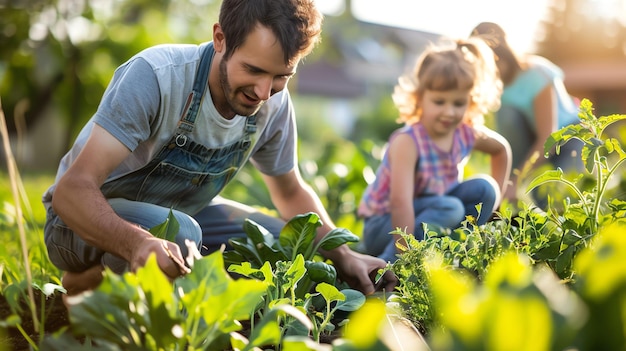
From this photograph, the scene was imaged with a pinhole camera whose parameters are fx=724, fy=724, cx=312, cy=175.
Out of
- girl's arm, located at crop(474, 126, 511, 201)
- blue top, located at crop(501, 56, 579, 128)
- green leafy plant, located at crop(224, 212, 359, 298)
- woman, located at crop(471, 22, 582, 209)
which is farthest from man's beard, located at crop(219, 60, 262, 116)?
blue top, located at crop(501, 56, 579, 128)

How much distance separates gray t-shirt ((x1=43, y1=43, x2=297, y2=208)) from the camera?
218 cm

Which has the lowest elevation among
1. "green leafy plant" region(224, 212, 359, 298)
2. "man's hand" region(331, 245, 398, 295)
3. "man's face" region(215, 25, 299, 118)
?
"man's hand" region(331, 245, 398, 295)

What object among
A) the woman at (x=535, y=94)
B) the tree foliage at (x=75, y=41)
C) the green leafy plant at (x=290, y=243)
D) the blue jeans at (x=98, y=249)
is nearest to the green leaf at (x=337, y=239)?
the green leafy plant at (x=290, y=243)

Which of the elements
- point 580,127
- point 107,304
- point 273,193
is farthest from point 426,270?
point 273,193

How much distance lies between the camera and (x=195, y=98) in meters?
2.42

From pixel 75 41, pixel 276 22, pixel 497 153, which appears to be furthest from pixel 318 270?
pixel 75 41

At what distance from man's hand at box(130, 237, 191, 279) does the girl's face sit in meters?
2.09

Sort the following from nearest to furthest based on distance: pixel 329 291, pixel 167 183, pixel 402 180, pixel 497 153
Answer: pixel 329 291, pixel 167 183, pixel 402 180, pixel 497 153

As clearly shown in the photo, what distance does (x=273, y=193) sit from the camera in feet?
9.80

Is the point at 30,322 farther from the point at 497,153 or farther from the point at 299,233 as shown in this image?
the point at 497,153

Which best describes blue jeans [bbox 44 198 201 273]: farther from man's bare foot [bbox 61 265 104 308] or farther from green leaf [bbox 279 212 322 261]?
green leaf [bbox 279 212 322 261]

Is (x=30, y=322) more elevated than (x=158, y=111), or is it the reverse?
(x=158, y=111)

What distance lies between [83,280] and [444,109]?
1834mm

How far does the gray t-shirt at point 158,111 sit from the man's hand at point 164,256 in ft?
1.85
